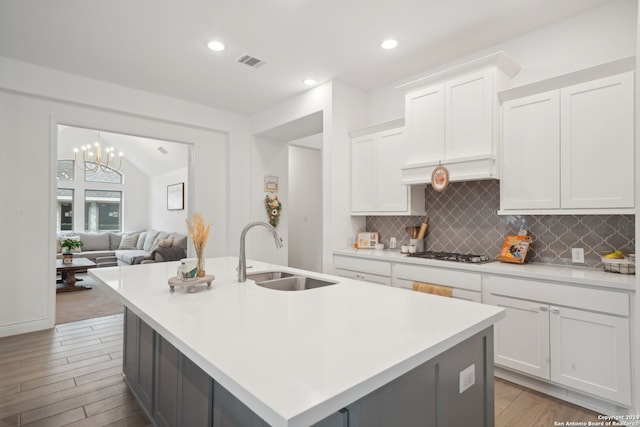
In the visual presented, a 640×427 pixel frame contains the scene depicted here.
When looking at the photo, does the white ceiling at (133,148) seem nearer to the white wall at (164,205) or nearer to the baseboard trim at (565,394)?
the white wall at (164,205)

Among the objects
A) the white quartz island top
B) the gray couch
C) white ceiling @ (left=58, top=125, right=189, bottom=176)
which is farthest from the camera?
white ceiling @ (left=58, top=125, right=189, bottom=176)

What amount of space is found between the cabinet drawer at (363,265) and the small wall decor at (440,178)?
0.86 m

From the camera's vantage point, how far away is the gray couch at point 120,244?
6805 millimetres

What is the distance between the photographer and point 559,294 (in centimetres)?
218

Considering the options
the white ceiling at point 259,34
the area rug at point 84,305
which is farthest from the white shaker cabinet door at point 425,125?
the area rug at point 84,305

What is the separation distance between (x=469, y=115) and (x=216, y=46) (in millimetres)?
2395

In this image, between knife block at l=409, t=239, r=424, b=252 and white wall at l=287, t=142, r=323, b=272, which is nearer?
knife block at l=409, t=239, r=424, b=252

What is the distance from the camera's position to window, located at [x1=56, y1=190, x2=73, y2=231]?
320 inches

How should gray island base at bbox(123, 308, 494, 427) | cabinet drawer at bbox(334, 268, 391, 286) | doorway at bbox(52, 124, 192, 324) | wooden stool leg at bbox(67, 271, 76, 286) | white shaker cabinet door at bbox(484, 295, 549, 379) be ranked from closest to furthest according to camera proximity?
gray island base at bbox(123, 308, 494, 427) < white shaker cabinet door at bbox(484, 295, 549, 379) < cabinet drawer at bbox(334, 268, 391, 286) < wooden stool leg at bbox(67, 271, 76, 286) < doorway at bbox(52, 124, 192, 324)

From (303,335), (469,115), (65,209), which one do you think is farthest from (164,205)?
(303,335)

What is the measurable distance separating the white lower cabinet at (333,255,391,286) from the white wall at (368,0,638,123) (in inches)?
81.1

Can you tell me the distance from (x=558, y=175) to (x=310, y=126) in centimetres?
313

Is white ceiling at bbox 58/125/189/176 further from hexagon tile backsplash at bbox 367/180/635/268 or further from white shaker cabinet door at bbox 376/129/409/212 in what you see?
hexagon tile backsplash at bbox 367/180/635/268

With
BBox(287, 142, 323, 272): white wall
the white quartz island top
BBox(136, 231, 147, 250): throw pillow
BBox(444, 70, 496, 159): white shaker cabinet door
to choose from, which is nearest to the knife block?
BBox(444, 70, 496, 159): white shaker cabinet door
